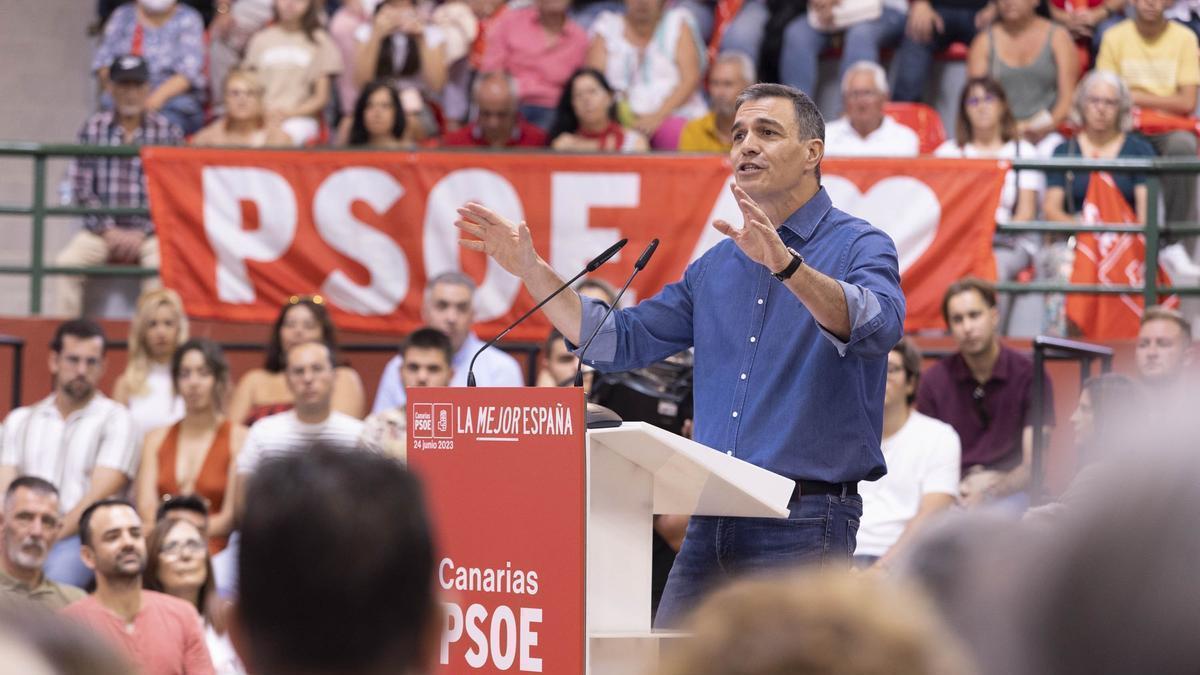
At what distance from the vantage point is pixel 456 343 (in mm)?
→ 7969

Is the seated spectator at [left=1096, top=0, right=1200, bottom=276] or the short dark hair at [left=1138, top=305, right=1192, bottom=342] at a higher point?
the seated spectator at [left=1096, top=0, right=1200, bottom=276]

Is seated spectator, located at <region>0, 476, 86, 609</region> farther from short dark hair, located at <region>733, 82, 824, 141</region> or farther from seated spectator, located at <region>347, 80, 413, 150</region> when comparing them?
short dark hair, located at <region>733, 82, 824, 141</region>

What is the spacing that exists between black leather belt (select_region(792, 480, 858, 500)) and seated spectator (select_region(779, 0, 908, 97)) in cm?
635

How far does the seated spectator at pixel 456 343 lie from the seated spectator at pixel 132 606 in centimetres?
159

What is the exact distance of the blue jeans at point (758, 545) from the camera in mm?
3818

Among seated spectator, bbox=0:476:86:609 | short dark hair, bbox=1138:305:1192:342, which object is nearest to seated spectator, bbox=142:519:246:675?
seated spectator, bbox=0:476:86:609

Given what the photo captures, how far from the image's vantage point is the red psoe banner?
325 inches

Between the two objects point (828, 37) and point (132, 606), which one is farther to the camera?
point (828, 37)

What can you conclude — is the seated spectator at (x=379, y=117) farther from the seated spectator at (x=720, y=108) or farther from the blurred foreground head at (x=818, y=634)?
the blurred foreground head at (x=818, y=634)

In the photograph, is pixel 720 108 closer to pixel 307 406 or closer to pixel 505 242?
pixel 307 406

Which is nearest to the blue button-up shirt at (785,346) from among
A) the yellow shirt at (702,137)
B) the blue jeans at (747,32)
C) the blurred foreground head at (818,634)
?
the blurred foreground head at (818,634)

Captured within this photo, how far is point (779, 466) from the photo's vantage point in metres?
3.88

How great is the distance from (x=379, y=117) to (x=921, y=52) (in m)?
3.23

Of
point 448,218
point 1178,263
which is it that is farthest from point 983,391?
point 448,218
